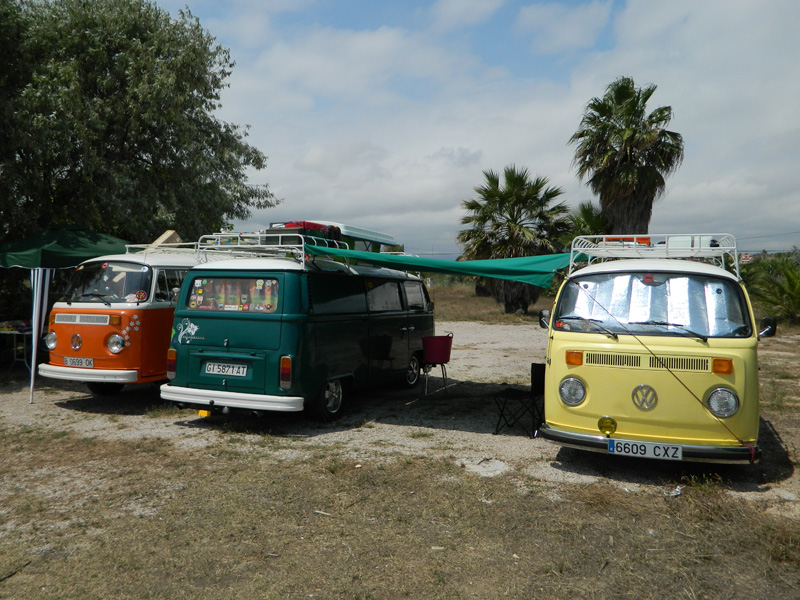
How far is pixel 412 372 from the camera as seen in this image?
11031 millimetres

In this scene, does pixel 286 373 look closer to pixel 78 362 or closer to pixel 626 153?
pixel 78 362

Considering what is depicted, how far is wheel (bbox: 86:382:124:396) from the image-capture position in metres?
9.91

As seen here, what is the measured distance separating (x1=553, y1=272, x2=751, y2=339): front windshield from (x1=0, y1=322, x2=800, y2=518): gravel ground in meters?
1.40

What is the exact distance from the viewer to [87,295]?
30.5 ft

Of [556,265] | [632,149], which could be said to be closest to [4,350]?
[556,265]

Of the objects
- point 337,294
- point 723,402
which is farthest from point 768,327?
point 337,294

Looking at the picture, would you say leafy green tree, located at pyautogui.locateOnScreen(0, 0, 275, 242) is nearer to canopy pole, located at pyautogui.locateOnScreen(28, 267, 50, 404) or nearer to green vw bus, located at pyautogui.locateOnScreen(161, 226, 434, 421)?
canopy pole, located at pyautogui.locateOnScreen(28, 267, 50, 404)

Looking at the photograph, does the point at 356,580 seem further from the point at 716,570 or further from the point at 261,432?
the point at 261,432

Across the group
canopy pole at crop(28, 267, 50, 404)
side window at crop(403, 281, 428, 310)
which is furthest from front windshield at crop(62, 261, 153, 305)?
side window at crop(403, 281, 428, 310)

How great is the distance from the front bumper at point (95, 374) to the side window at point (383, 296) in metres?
3.39

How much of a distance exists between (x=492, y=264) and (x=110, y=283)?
5454 mm

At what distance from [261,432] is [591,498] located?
13.2 feet

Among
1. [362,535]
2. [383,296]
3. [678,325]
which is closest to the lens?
[362,535]

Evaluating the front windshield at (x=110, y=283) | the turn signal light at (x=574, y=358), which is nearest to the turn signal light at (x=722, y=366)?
the turn signal light at (x=574, y=358)
